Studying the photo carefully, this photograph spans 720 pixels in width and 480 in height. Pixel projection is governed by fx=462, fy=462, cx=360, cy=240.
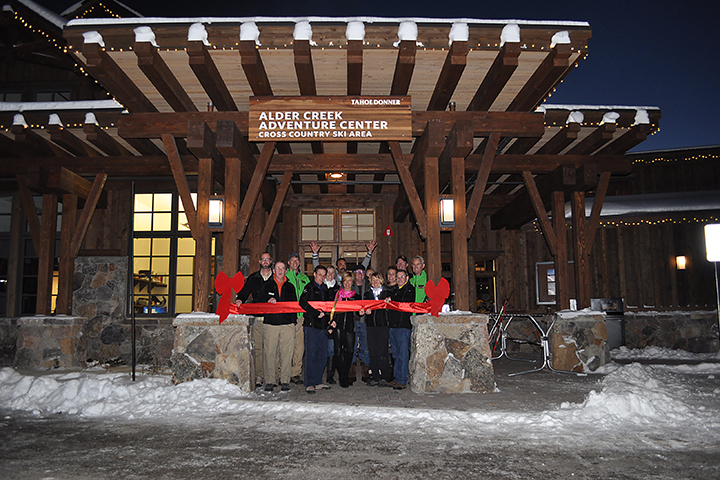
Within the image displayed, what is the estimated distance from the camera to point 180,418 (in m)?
4.62

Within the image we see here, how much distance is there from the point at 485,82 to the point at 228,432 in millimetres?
5464

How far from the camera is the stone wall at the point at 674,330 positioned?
1104 cm

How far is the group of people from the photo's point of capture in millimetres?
6137

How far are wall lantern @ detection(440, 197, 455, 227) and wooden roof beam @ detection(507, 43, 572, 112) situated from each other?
1.85 m

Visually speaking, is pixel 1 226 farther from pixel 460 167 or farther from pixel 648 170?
pixel 648 170

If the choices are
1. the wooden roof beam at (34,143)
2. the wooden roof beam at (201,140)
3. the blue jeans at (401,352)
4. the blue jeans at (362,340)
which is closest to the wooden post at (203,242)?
the wooden roof beam at (201,140)

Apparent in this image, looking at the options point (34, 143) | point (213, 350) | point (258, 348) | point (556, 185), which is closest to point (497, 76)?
point (556, 185)

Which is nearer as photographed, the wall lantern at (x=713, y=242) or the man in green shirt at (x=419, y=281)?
the man in green shirt at (x=419, y=281)

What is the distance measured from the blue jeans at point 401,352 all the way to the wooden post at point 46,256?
6567 mm

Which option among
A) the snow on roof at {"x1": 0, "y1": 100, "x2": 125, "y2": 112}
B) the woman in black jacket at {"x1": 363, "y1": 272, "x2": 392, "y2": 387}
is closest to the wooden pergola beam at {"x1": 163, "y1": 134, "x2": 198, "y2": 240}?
the snow on roof at {"x1": 0, "y1": 100, "x2": 125, "y2": 112}

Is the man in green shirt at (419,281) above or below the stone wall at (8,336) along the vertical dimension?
above

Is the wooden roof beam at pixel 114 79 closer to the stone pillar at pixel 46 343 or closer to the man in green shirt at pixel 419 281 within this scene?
the stone pillar at pixel 46 343

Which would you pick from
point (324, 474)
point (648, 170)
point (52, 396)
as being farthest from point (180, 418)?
point (648, 170)

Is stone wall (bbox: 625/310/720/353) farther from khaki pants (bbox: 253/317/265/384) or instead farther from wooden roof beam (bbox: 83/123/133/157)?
wooden roof beam (bbox: 83/123/133/157)
